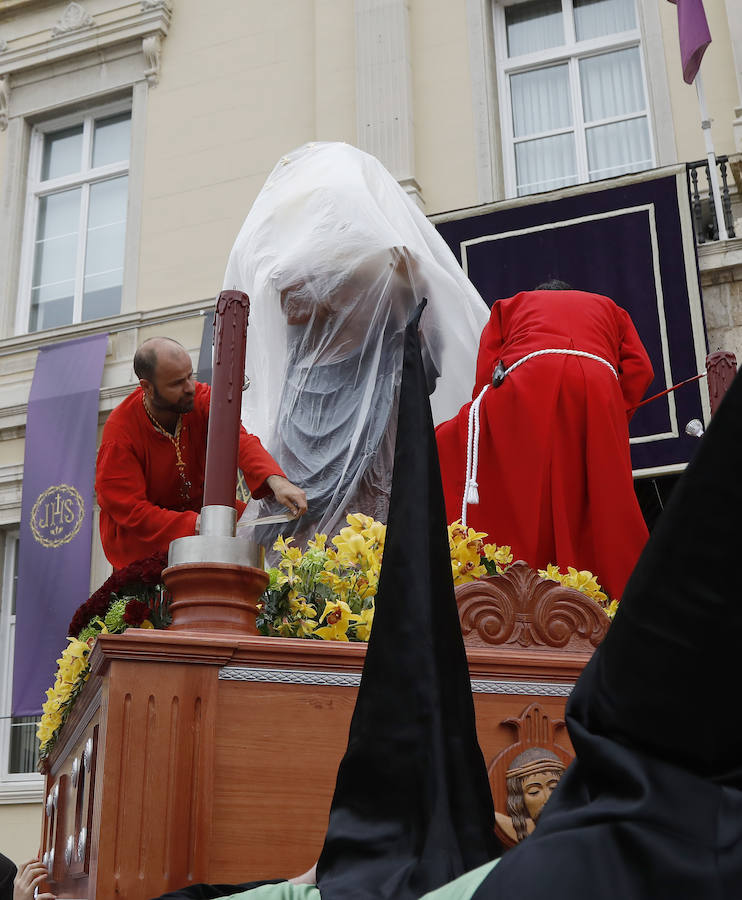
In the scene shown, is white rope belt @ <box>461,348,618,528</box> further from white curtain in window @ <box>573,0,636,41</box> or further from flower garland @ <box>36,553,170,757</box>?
white curtain in window @ <box>573,0,636,41</box>

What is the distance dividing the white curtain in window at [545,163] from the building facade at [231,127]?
20 mm

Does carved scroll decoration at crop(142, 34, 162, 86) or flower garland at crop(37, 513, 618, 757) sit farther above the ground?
carved scroll decoration at crop(142, 34, 162, 86)

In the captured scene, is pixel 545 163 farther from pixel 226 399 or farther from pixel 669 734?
pixel 669 734

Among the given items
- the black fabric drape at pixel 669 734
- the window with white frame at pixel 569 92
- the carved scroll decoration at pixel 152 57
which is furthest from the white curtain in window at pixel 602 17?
the black fabric drape at pixel 669 734

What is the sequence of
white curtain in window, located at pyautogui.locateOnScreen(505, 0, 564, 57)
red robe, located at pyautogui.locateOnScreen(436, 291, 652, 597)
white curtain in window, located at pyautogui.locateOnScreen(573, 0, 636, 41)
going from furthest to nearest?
1. white curtain in window, located at pyautogui.locateOnScreen(505, 0, 564, 57)
2. white curtain in window, located at pyautogui.locateOnScreen(573, 0, 636, 41)
3. red robe, located at pyautogui.locateOnScreen(436, 291, 652, 597)

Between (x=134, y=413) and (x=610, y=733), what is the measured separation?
2936mm

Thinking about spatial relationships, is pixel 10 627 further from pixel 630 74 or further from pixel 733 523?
pixel 733 523

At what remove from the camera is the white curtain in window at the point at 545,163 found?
31.6 ft

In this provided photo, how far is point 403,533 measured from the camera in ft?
5.80

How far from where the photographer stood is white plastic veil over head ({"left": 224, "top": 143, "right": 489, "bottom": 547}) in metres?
3.76

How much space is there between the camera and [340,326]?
3.98 meters

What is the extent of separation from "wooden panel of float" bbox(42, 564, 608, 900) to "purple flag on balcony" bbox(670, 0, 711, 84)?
6231 mm

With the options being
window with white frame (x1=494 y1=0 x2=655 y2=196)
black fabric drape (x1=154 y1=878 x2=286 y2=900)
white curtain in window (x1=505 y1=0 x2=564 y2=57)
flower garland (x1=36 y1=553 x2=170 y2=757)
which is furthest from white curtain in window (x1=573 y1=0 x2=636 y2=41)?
black fabric drape (x1=154 y1=878 x2=286 y2=900)

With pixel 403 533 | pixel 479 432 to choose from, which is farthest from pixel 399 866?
pixel 479 432
